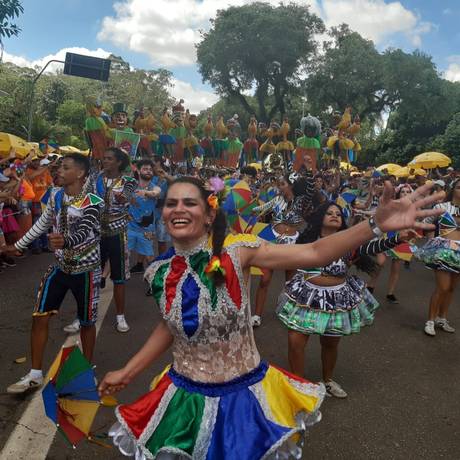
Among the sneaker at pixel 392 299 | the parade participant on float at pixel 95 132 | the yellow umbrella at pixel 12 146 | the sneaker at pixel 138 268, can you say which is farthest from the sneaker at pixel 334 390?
the yellow umbrella at pixel 12 146

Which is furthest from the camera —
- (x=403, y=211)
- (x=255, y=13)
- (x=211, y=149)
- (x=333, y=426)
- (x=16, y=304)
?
(x=255, y=13)

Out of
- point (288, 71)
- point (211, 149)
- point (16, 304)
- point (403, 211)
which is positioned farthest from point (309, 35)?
point (403, 211)

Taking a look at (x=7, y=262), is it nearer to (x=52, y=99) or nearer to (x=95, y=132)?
(x=95, y=132)

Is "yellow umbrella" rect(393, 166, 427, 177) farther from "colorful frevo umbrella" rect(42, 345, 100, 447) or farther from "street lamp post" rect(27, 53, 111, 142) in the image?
"colorful frevo umbrella" rect(42, 345, 100, 447)

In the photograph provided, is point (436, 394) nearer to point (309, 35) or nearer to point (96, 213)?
point (96, 213)

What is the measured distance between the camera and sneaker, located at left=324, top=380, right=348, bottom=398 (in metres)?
3.79

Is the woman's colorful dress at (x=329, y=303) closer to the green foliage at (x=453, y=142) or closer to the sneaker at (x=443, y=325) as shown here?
the sneaker at (x=443, y=325)

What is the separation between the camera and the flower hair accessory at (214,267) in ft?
6.69

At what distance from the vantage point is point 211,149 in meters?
12.7

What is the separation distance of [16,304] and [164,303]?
4.39 metres

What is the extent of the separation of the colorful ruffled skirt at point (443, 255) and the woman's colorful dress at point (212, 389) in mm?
3617

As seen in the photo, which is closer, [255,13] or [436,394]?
[436,394]

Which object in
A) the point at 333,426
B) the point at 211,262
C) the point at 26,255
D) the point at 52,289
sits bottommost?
the point at 26,255

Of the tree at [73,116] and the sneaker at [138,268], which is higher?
the tree at [73,116]
